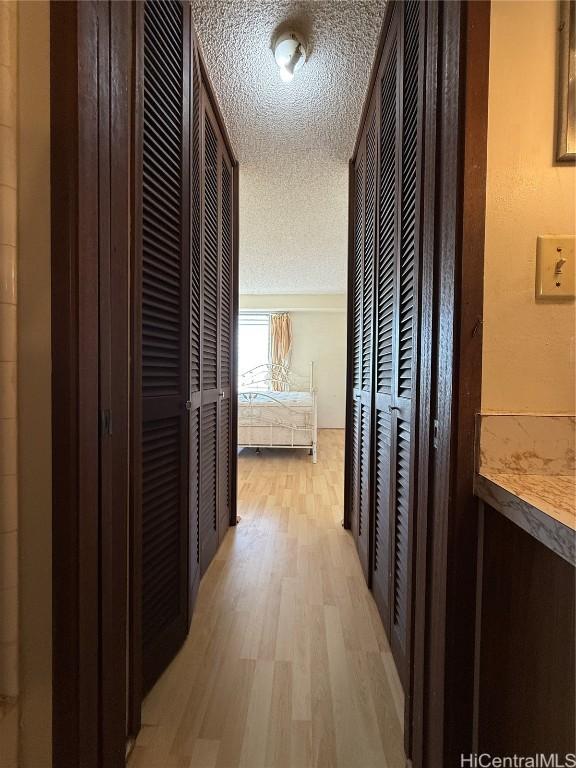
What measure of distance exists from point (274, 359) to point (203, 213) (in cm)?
529

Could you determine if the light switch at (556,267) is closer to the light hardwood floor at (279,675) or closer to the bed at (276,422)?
the light hardwood floor at (279,675)

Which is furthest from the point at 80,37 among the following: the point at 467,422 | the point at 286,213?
the point at 286,213

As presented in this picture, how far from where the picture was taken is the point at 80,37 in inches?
25.5

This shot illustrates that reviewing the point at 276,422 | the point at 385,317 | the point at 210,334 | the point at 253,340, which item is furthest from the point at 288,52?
the point at 253,340

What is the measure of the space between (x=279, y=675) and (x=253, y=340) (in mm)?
6256

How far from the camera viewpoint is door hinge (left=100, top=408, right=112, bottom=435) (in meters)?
0.76

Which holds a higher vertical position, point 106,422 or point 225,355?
point 225,355

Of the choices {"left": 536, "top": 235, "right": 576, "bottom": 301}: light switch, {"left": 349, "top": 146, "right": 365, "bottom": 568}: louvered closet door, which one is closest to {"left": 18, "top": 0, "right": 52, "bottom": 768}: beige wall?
{"left": 536, "top": 235, "right": 576, "bottom": 301}: light switch

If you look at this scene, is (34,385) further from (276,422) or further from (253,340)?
(253,340)

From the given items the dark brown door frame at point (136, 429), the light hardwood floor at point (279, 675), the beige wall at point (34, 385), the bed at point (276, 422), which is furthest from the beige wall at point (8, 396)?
the bed at point (276, 422)

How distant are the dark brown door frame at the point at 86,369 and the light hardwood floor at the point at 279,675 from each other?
0.27 metres

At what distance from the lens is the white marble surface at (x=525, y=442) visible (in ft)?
2.11

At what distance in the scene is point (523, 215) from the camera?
661mm

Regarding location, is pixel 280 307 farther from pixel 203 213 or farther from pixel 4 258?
pixel 4 258
